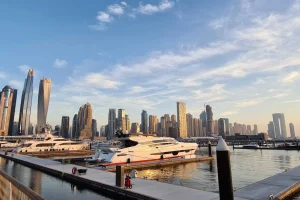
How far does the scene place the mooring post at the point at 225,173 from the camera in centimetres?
845

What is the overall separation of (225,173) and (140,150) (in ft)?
96.4

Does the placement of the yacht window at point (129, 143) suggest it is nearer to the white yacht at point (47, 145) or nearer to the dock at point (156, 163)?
the dock at point (156, 163)

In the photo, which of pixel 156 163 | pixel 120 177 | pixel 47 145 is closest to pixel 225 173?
pixel 120 177

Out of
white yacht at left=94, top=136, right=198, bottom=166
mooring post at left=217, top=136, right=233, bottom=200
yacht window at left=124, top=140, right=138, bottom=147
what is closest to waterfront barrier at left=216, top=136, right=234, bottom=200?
mooring post at left=217, top=136, right=233, bottom=200

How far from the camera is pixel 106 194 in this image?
16969 millimetres

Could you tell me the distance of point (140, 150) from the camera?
37.0 m

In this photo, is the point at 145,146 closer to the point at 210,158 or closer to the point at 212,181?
the point at 210,158

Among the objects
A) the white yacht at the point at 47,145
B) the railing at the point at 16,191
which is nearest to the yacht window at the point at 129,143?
the railing at the point at 16,191

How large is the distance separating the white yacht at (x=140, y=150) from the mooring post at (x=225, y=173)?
84.7 ft

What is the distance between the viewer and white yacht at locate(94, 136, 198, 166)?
34.7 meters

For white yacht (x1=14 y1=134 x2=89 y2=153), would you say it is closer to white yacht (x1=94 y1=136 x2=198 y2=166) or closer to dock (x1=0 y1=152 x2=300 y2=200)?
white yacht (x1=94 y1=136 x2=198 y2=166)

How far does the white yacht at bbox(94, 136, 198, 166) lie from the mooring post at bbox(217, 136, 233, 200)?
25.8m

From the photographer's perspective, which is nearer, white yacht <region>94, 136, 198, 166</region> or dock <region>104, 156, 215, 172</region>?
dock <region>104, 156, 215, 172</region>

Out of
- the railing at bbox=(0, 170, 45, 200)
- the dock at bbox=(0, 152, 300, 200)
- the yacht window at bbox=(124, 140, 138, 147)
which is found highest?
the railing at bbox=(0, 170, 45, 200)
